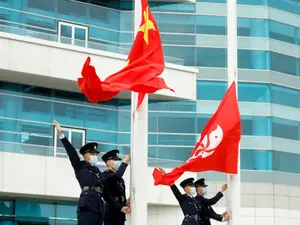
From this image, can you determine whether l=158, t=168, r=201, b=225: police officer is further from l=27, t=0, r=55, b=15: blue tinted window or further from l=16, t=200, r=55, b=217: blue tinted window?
l=27, t=0, r=55, b=15: blue tinted window

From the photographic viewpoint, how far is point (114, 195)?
14.0m

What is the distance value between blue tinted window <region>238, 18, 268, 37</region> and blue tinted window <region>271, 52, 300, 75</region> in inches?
29.3

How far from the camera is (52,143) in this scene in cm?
2373

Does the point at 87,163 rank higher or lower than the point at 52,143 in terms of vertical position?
lower

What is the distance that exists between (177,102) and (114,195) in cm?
1244

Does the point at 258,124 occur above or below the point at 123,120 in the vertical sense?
above

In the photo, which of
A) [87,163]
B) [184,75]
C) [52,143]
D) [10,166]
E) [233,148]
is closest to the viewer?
[87,163]

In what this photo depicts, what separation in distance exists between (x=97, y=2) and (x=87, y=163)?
44.7 ft

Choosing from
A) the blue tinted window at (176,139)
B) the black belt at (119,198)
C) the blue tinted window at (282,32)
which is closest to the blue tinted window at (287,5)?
the blue tinted window at (282,32)

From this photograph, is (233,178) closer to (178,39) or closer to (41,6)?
(41,6)

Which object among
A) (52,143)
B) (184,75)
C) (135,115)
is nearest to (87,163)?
(135,115)

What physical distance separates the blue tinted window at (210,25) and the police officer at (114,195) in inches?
540

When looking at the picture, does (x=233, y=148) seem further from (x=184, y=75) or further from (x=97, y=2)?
(x=97, y=2)

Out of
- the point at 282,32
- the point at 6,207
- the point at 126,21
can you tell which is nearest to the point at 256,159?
the point at 282,32
